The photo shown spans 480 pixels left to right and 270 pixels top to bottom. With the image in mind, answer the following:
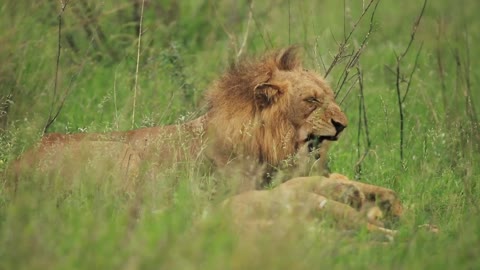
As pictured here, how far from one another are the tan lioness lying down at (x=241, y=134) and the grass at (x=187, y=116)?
0.24m

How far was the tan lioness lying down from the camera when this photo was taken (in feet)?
19.5

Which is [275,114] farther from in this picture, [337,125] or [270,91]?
[337,125]

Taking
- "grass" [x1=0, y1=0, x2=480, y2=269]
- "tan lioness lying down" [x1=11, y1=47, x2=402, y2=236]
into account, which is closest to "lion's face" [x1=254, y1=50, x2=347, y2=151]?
"tan lioness lying down" [x1=11, y1=47, x2=402, y2=236]

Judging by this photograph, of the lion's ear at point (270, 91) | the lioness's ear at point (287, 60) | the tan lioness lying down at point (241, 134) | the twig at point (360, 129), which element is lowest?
the twig at point (360, 129)

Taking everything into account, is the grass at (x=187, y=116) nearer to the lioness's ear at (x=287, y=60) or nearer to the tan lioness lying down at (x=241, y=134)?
the tan lioness lying down at (x=241, y=134)

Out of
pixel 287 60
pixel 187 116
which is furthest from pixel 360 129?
pixel 287 60

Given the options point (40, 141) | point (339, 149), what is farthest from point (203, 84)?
point (40, 141)

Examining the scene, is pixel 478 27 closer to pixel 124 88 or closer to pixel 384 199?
pixel 124 88

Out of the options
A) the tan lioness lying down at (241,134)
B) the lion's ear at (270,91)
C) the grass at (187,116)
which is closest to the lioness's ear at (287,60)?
the tan lioness lying down at (241,134)

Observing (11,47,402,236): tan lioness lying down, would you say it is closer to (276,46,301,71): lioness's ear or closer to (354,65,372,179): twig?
(276,46,301,71): lioness's ear

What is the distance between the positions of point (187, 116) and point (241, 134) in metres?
0.98

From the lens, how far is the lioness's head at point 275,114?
19.8 feet

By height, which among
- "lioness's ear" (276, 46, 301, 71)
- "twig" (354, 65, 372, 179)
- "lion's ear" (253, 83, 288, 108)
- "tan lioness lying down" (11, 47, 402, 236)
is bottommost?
"twig" (354, 65, 372, 179)

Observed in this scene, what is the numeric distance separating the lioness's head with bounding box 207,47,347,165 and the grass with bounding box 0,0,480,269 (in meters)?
0.40
